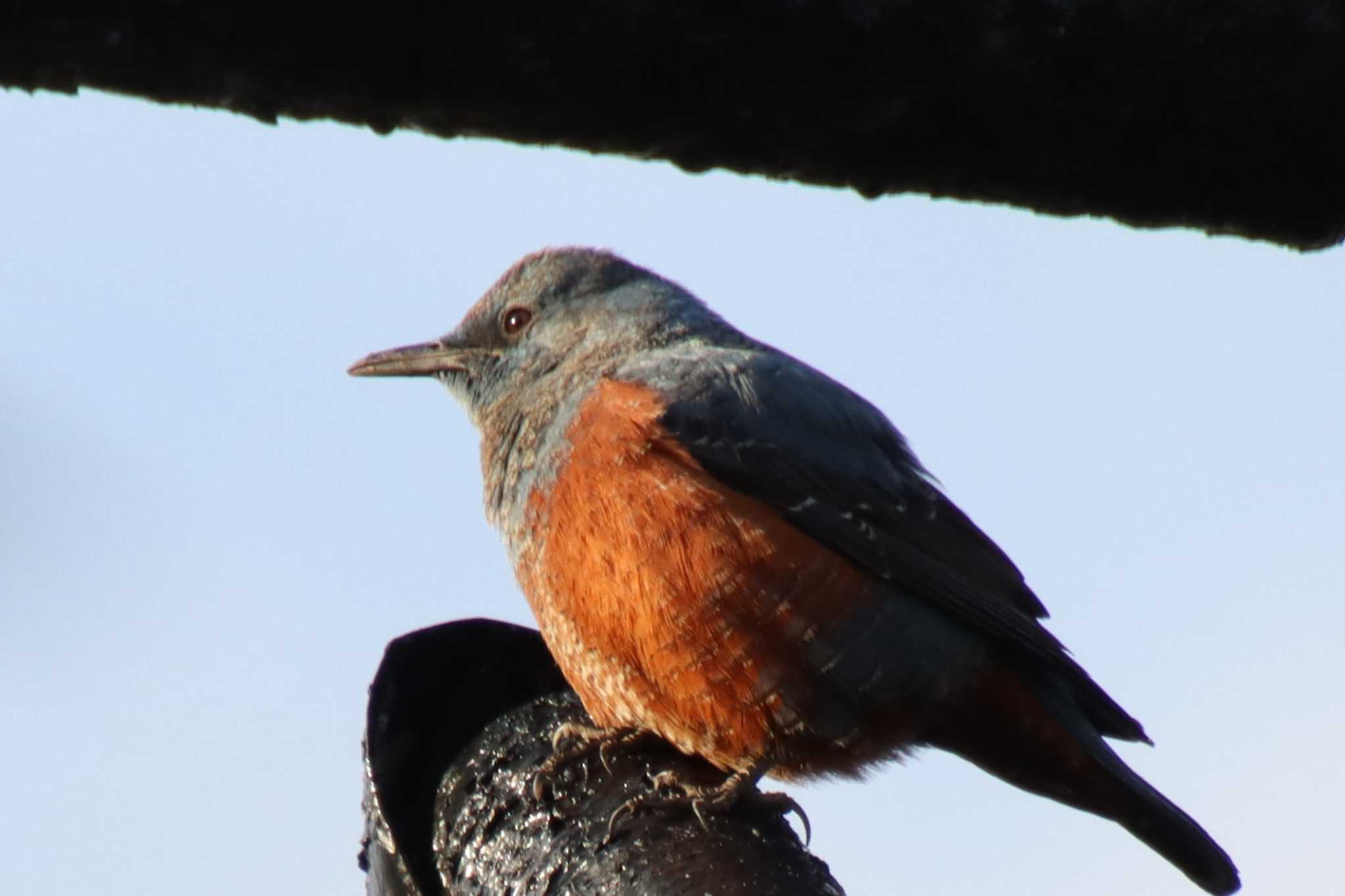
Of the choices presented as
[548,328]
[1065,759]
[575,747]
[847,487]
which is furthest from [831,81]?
[548,328]

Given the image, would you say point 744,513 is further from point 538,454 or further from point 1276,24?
point 1276,24

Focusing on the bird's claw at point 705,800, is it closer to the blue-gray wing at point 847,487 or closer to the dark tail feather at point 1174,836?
the blue-gray wing at point 847,487

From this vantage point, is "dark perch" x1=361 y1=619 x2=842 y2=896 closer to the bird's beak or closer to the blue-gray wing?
the blue-gray wing

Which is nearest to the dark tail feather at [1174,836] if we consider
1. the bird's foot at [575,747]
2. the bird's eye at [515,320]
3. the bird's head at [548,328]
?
the bird's foot at [575,747]

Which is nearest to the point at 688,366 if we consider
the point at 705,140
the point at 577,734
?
the point at 577,734

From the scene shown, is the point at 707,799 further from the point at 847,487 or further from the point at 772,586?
the point at 847,487

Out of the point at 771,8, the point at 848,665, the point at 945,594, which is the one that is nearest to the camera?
the point at 771,8

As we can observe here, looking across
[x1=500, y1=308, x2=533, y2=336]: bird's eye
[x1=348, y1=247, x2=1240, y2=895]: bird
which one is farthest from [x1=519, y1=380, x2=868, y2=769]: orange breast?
[x1=500, y1=308, x2=533, y2=336]: bird's eye
